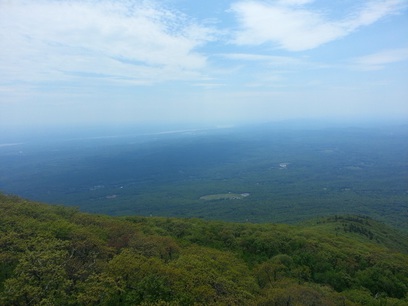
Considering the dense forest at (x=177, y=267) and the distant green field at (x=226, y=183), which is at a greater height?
the dense forest at (x=177, y=267)

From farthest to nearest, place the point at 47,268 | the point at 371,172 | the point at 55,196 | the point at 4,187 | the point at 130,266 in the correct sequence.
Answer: the point at 371,172, the point at 4,187, the point at 55,196, the point at 130,266, the point at 47,268

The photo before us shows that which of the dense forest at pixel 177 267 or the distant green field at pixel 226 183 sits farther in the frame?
the distant green field at pixel 226 183

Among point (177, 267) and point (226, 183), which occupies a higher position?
point (177, 267)

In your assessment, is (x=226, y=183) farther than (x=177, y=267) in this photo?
Yes

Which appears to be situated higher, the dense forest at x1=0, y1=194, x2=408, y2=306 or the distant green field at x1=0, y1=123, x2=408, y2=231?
the dense forest at x1=0, y1=194, x2=408, y2=306

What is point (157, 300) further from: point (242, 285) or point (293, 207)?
point (293, 207)

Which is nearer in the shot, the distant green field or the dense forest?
the dense forest

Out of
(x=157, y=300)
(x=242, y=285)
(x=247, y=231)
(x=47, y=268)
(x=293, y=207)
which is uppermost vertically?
(x=47, y=268)

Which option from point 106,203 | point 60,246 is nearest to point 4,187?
point 106,203
